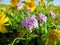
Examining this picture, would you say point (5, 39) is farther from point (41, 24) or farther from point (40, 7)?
point (40, 7)

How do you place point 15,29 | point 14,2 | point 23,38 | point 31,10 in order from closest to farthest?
point 23,38, point 15,29, point 14,2, point 31,10

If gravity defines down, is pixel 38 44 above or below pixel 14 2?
below

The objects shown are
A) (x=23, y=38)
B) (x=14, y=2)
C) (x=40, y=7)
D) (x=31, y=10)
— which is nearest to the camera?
(x=23, y=38)

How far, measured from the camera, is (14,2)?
1.94 m

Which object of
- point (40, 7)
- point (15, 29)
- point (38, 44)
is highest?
point (40, 7)

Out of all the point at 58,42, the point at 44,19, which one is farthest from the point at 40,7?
the point at 58,42

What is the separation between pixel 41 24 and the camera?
1.70m

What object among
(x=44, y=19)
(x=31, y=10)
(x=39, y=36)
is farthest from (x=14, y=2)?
(x=39, y=36)

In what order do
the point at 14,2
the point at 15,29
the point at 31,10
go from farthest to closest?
the point at 31,10, the point at 14,2, the point at 15,29

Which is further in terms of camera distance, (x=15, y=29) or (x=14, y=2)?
(x=14, y=2)

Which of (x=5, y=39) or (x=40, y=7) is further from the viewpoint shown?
(x=40, y=7)

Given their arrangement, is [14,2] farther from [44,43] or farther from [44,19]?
[44,43]

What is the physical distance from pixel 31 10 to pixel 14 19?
39 centimetres

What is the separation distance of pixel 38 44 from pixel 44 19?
0.71ft
